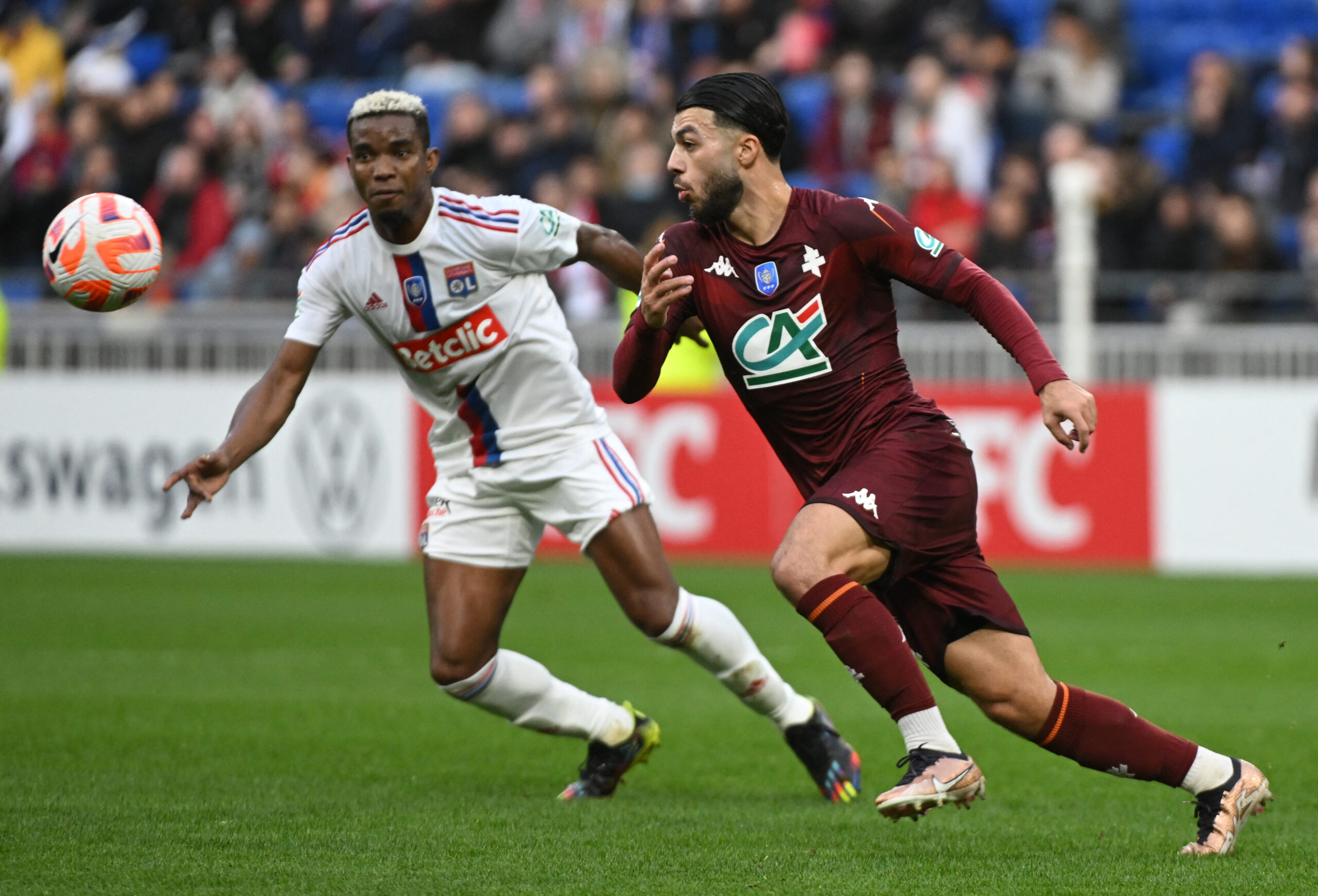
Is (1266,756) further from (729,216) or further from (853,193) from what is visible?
(853,193)

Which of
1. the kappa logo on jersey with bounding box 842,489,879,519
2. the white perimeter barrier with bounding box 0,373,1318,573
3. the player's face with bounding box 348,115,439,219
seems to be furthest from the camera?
the white perimeter barrier with bounding box 0,373,1318,573

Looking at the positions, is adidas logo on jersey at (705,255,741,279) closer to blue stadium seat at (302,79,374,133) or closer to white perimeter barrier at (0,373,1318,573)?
white perimeter barrier at (0,373,1318,573)

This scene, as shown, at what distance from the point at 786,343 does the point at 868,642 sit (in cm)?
91

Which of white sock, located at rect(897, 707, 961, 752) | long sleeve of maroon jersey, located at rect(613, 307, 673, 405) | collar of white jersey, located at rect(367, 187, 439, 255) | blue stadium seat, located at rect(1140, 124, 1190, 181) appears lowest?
white sock, located at rect(897, 707, 961, 752)

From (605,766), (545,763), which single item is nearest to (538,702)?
(605,766)

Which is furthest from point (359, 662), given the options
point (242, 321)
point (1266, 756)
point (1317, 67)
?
point (1317, 67)

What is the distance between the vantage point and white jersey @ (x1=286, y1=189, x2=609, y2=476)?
596 centimetres

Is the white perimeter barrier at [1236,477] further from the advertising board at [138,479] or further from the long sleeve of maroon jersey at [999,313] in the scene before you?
the long sleeve of maroon jersey at [999,313]

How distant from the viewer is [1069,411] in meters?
4.58

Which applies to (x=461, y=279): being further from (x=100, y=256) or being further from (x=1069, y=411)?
(x=1069, y=411)

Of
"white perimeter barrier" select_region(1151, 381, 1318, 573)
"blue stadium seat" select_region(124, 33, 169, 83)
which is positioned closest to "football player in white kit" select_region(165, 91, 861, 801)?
"white perimeter barrier" select_region(1151, 381, 1318, 573)

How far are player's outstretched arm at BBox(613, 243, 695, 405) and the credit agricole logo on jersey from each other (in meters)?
0.24

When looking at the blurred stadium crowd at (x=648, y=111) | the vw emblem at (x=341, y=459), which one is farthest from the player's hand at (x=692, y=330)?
the vw emblem at (x=341, y=459)

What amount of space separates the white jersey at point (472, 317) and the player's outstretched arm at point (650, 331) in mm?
954
